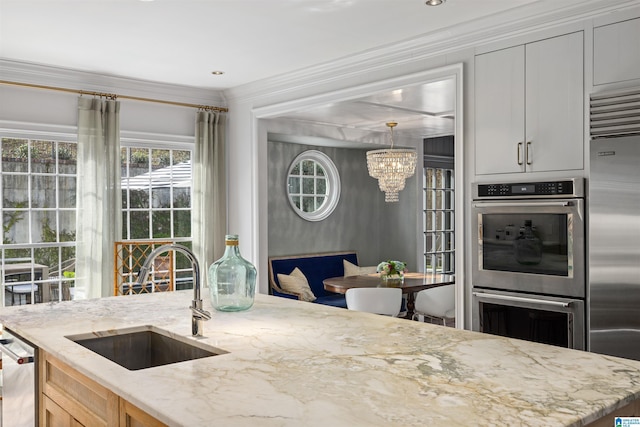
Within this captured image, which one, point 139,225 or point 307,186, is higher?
point 307,186

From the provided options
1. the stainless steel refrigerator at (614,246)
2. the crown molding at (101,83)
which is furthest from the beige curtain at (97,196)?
the stainless steel refrigerator at (614,246)

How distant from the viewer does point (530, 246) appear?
3533 millimetres

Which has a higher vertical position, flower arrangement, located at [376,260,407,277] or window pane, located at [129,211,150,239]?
window pane, located at [129,211,150,239]

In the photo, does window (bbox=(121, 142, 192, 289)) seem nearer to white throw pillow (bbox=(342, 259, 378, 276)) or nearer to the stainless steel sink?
white throw pillow (bbox=(342, 259, 378, 276))

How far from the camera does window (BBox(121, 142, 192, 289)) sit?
5641mm

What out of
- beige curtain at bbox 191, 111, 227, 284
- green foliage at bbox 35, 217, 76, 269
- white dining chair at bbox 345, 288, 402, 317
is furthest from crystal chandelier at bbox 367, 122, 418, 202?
green foliage at bbox 35, 217, 76, 269

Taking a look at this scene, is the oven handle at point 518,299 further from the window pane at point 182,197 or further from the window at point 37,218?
the window at point 37,218

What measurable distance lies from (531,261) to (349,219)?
447cm

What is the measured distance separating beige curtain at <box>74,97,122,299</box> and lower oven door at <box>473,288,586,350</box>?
11.0 feet

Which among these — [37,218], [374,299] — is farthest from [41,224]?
[374,299]

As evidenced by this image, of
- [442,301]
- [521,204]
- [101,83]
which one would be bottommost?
[442,301]

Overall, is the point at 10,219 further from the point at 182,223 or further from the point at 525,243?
the point at 525,243

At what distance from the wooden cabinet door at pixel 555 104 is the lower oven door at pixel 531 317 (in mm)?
811

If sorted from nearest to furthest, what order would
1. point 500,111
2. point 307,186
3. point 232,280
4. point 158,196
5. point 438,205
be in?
point 232,280 < point 500,111 < point 158,196 < point 307,186 < point 438,205
